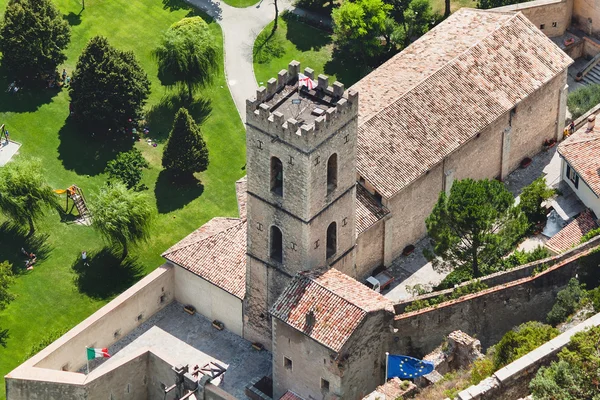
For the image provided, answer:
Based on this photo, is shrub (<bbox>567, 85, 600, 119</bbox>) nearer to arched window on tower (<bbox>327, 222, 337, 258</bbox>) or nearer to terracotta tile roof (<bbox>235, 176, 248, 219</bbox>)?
terracotta tile roof (<bbox>235, 176, 248, 219</bbox>)

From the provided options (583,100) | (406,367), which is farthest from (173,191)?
(406,367)

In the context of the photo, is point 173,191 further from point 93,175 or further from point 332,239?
point 332,239

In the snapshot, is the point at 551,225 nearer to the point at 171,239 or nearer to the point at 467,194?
the point at 467,194

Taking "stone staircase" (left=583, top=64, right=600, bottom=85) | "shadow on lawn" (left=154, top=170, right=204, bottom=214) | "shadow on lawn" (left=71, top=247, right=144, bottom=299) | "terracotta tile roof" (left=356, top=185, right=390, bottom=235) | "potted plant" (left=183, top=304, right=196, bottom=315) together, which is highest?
"terracotta tile roof" (left=356, top=185, right=390, bottom=235)

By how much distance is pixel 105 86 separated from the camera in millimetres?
118625

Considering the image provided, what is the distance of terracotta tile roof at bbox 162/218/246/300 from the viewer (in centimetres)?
9756

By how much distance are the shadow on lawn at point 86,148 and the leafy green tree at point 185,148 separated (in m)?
5.25

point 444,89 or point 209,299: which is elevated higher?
point 444,89

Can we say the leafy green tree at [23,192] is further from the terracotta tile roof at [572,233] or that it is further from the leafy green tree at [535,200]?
the terracotta tile roof at [572,233]

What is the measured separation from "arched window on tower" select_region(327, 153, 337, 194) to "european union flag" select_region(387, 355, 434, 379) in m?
10.3

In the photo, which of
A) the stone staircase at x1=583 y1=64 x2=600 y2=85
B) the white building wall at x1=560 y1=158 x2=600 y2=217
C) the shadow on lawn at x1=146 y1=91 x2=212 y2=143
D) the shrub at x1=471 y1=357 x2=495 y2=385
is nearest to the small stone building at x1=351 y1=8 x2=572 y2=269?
the white building wall at x1=560 y1=158 x2=600 y2=217

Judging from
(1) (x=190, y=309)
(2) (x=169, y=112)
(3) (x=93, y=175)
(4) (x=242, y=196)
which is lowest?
(3) (x=93, y=175)

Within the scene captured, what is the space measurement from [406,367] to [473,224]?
32.4 feet

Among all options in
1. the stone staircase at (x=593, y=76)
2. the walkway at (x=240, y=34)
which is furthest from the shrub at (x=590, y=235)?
the walkway at (x=240, y=34)
